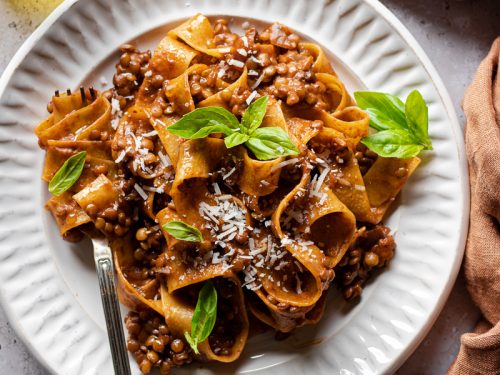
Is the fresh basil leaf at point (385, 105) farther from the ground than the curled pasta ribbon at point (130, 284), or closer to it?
farther from the ground

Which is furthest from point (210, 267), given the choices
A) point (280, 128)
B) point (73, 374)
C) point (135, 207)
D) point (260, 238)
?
point (73, 374)

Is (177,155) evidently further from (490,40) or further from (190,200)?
(490,40)

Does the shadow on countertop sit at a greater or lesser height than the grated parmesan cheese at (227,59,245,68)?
greater

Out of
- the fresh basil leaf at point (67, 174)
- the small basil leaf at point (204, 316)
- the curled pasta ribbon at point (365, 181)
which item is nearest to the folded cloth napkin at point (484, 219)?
the curled pasta ribbon at point (365, 181)

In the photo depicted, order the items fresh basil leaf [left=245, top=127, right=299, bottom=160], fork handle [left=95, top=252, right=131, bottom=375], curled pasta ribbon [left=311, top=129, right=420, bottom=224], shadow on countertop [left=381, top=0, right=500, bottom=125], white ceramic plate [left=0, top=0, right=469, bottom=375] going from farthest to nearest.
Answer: shadow on countertop [left=381, top=0, right=500, bottom=125], white ceramic plate [left=0, top=0, right=469, bottom=375], curled pasta ribbon [left=311, top=129, right=420, bottom=224], fork handle [left=95, top=252, right=131, bottom=375], fresh basil leaf [left=245, top=127, right=299, bottom=160]

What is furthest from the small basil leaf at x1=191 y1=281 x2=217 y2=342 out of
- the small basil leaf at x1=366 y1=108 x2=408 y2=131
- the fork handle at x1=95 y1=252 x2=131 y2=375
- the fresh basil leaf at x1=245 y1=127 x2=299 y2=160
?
the small basil leaf at x1=366 y1=108 x2=408 y2=131

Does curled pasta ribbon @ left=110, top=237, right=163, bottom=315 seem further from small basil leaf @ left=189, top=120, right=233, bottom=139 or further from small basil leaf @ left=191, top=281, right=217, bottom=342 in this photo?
small basil leaf @ left=189, top=120, right=233, bottom=139

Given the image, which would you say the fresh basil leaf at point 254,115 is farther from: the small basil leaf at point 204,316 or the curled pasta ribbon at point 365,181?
the small basil leaf at point 204,316
